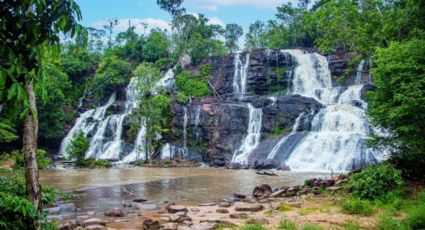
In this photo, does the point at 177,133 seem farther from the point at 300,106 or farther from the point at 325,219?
the point at 325,219

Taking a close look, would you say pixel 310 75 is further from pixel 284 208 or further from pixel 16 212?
pixel 16 212

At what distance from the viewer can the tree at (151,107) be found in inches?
1416

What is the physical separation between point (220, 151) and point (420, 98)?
25359 mm

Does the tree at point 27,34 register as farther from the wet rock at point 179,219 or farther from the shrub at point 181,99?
the shrub at point 181,99

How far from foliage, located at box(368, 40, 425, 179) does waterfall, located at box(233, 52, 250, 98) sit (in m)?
32.7

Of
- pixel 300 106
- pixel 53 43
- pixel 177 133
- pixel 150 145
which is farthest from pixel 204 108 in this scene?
pixel 53 43

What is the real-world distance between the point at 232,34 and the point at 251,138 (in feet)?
153

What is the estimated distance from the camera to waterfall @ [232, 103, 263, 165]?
3222 cm

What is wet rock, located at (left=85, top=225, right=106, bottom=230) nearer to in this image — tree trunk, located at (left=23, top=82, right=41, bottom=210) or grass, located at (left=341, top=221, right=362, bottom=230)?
tree trunk, located at (left=23, top=82, right=41, bottom=210)

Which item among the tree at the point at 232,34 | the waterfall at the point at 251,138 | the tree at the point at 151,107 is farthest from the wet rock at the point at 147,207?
the tree at the point at 232,34

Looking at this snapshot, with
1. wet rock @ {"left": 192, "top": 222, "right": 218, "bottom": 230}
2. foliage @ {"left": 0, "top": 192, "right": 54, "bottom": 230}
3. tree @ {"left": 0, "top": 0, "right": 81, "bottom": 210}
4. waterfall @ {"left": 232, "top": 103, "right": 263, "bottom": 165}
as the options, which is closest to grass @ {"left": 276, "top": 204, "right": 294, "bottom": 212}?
wet rock @ {"left": 192, "top": 222, "right": 218, "bottom": 230}

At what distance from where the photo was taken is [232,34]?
7719 centimetres

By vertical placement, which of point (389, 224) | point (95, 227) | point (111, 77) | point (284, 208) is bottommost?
point (95, 227)

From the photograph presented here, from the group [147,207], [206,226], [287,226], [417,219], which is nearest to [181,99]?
[147,207]
